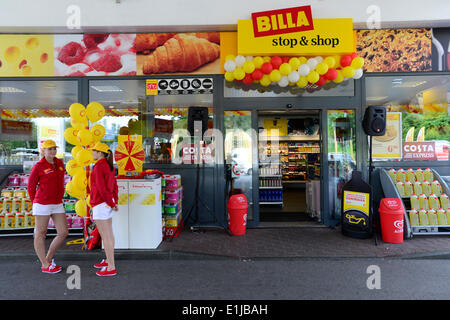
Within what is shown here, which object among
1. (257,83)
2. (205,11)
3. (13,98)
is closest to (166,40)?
(205,11)

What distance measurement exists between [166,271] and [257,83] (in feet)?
12.8

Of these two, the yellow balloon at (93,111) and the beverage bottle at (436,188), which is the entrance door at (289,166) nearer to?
the beverage bottle at (436,188)

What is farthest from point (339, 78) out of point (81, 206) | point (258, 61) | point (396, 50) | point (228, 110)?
point (81, 206)

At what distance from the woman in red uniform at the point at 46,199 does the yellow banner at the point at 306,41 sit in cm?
366

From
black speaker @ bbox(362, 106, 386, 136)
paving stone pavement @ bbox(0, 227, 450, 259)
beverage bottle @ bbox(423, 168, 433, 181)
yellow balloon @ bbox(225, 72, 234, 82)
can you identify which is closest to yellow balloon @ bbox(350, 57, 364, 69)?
black speaker @ bbox(362, 106, 386, 136)

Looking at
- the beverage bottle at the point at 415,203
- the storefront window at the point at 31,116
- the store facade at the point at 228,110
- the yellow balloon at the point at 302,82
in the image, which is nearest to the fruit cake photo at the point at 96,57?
the store facade at the point at 228,110

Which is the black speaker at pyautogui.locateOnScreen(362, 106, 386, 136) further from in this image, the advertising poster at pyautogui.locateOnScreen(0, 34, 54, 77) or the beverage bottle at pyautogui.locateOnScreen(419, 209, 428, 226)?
the advertising poster at pyautogui.locateOnScreen(0, 34, 54, 77)

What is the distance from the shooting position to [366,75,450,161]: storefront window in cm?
600

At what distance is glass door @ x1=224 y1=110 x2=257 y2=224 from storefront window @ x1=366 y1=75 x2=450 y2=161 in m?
2.49

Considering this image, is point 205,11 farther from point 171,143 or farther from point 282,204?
point 282,204

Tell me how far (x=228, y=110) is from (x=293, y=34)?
1858mm

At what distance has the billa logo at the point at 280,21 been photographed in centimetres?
550

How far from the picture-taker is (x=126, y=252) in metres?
4.44

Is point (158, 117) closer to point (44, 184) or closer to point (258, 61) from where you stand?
point (258, 61)
